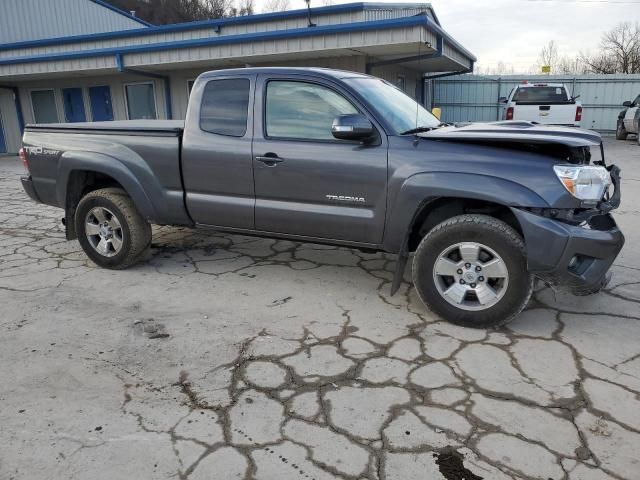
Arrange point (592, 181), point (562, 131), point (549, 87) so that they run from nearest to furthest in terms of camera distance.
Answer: point (592, 181), point (562, 131), point (549, 87)

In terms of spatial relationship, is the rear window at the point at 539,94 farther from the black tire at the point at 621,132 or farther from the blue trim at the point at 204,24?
the blue trim at the point at 204,24

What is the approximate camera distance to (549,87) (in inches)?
545

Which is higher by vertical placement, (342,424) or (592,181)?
(592,181)

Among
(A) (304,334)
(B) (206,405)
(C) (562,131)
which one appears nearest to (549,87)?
(C) (562,131)

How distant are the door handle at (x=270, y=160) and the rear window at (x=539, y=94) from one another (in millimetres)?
11975

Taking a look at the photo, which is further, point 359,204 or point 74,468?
point 359,204

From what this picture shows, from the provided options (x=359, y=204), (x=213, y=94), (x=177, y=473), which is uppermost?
(x=213, y=94)

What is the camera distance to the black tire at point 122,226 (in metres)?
4.67

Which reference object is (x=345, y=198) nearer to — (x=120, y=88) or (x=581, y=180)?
(x=581, y=180)

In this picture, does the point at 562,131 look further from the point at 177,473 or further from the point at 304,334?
the point at 177,473

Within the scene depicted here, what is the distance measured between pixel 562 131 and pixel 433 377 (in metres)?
1.93

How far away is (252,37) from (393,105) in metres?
8.80

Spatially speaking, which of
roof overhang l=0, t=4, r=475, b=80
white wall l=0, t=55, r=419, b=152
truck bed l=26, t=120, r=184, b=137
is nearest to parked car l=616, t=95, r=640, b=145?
roof overhang l=0, t=4, r=475, b=80

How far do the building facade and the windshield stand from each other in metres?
6.16
